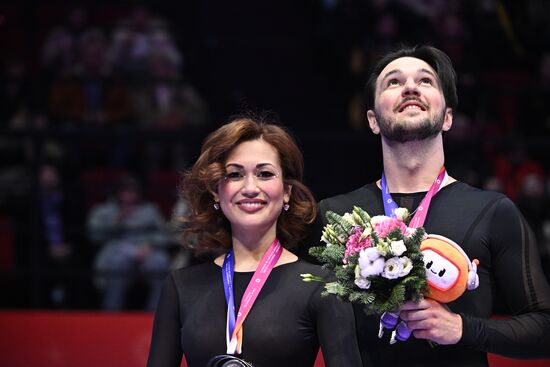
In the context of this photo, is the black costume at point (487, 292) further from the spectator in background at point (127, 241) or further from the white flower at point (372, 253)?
the spectator in background at point (127, 241)

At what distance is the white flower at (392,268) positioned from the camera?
2.86 m

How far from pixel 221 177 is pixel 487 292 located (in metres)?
0.99

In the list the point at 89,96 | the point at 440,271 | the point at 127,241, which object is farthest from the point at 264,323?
the point at 89,96

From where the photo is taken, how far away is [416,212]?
336 centimetres

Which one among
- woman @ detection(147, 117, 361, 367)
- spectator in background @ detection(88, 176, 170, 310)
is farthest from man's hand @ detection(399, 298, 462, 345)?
spectator in background @ detection(88, 176, 170, 310)

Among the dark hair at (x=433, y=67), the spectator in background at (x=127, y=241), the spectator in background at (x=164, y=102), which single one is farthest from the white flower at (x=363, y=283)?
the spectator in background at (x=164, y=102)

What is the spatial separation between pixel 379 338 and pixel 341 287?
0.42 metres

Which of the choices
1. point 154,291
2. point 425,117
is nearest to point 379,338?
point 425,117

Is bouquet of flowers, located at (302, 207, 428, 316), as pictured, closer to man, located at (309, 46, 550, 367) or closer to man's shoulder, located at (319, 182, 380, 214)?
man, located at (309, 46, 550, 367)

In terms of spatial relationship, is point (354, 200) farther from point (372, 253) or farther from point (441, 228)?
point (372, 253)

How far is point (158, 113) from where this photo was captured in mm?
8445

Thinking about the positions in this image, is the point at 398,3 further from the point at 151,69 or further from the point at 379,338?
the point at 379,338

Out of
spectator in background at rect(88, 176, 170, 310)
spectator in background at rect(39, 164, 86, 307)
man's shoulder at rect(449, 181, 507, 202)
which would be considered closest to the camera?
man's shoulder at rect(449, 181, 507, 202)

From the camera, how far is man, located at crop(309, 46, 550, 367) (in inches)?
123
